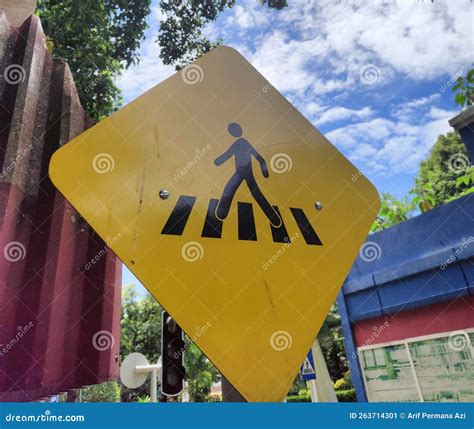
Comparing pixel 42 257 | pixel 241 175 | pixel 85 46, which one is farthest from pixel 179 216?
pixel 85 46

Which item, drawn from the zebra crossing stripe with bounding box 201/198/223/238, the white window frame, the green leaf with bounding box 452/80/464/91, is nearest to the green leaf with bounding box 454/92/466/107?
the green leaf with bounding box 452/80/464/91

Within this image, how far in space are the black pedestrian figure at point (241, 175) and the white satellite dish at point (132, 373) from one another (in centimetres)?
335

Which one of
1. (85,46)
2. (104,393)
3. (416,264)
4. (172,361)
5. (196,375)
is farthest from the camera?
(196,375)

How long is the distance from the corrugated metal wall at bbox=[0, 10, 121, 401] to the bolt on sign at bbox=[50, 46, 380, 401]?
3.26 feet

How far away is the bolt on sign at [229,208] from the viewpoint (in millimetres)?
1394

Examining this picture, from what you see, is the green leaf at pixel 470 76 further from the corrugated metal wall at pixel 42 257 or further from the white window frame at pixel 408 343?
the corrugated metal wall at pixel 42 257

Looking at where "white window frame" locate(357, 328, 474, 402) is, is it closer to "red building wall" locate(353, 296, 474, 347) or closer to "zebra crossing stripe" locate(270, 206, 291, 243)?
"red building wall" locate(353, 296, 474, 347)

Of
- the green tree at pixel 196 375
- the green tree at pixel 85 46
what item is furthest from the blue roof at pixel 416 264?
the green tree at pixel 196 375

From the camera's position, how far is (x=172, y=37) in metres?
9.16

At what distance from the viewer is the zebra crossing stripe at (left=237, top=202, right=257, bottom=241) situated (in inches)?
62.3

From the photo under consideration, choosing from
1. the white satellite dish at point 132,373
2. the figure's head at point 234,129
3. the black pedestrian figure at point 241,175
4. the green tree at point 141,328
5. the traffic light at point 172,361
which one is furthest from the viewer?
the green tree at point 141,328

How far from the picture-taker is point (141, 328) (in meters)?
23.7

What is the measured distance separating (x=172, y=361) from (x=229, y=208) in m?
1.07

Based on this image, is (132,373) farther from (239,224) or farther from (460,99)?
(460,99)
